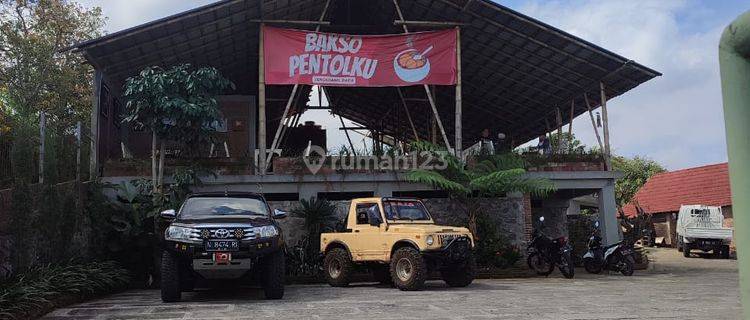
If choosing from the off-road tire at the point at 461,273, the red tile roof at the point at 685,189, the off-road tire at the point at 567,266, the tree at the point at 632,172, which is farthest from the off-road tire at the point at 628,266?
the tree at the point at 632,172

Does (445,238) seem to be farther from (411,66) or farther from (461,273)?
(411,66)

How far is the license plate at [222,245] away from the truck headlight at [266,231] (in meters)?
0.37

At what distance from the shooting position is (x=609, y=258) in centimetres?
1523

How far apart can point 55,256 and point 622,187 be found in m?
42.4

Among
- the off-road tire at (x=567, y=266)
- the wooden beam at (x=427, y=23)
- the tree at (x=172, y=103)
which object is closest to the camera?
the tree at (x=172, y=103)

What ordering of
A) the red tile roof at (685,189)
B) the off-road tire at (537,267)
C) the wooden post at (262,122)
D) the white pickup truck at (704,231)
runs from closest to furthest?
the off-road tire at (537,267) < the wooden post at (262,122) < the white pickup truck at (704,231) < the red tile roof at (685,189)

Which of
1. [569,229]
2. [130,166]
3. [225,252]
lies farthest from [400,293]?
[569,229]

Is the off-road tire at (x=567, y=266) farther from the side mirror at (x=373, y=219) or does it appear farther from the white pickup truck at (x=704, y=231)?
the white pickup truck at (x=704, y=231)

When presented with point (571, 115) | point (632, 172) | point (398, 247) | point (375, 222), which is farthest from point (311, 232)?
point (632, 172)

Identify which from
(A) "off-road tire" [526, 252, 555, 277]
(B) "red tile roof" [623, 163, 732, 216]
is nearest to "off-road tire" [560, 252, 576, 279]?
(A) "off-road tire" [526, 252, 555, 277]

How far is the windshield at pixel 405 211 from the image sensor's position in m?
11.8

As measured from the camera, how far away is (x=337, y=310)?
26.2 feet

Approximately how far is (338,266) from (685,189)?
26.8 meters

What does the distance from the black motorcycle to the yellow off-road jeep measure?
143 inches
